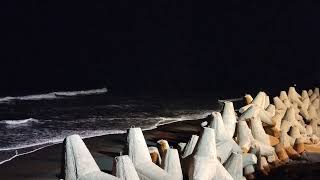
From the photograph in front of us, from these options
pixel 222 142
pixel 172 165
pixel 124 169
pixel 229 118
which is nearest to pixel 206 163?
pixel 172 165

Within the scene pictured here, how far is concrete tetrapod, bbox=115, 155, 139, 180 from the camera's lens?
4.55 metres

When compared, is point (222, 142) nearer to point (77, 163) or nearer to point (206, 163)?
point (206, 163)

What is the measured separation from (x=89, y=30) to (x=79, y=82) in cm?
2670

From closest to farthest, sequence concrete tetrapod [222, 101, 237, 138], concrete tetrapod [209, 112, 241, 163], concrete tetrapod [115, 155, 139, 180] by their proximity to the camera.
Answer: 1. concrete tetrapod [115, 155, 139, 180]
2. concrete tetrapod [209, 112, 241, 163]
3. concrete tetrapod [222, 101, 237, 138]

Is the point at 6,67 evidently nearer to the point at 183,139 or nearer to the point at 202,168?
the point at 183,139

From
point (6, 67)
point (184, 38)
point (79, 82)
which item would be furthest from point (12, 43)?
point (184, 38)

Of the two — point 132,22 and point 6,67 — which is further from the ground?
point 132,22

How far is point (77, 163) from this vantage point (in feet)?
15.1

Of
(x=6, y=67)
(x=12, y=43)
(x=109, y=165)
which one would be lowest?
(x=109, y=165)

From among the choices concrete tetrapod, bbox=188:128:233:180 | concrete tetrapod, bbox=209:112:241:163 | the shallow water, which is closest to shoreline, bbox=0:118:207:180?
the shallow water

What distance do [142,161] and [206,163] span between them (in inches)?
30.3

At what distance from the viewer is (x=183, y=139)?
9.98 meters

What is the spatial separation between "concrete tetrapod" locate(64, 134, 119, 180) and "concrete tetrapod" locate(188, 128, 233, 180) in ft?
4.03

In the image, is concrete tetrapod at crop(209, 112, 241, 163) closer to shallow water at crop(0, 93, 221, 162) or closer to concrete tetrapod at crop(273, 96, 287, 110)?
concrete tetrapod at crop(273, 96, 287, 110)
